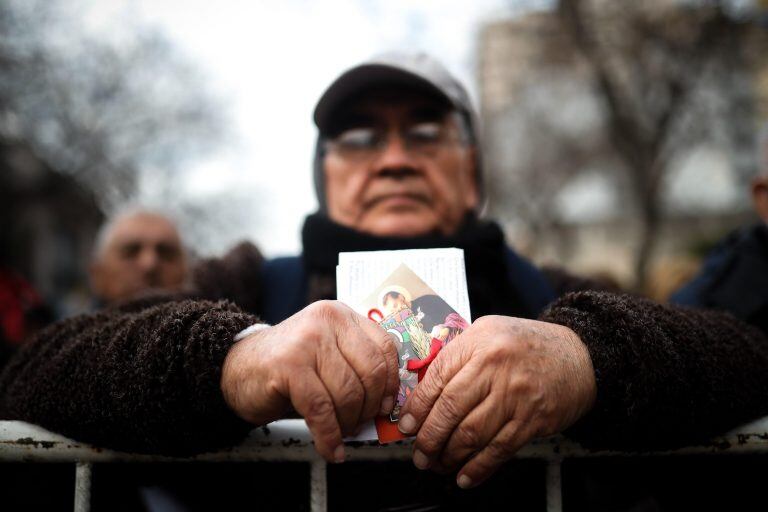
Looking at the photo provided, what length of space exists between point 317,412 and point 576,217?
85.8 ft

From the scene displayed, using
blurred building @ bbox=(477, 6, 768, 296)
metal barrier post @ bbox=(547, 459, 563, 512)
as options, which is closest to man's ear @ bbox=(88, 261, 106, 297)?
metal barrier post @ bbox=(547, 459, 563, 512)

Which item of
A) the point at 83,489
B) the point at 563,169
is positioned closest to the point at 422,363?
the point at 83,489

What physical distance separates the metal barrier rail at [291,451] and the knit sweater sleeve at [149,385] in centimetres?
4

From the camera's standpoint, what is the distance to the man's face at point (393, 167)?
200cm

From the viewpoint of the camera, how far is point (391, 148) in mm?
2037

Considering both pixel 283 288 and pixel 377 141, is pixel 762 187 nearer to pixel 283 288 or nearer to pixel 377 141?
pixel 377 141

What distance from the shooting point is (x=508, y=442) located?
3.38 feet

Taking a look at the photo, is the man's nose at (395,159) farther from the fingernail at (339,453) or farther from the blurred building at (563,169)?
the blurred building at (563,169)

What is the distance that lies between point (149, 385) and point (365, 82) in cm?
129

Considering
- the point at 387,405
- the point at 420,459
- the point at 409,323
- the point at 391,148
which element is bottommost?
the point at 420,459

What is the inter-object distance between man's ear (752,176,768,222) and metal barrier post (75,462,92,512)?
2476 millimetres

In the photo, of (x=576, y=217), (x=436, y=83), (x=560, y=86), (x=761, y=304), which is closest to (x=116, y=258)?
(x=436, y=83)

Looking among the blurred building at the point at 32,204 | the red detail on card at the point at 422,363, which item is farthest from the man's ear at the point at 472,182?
the blurred building at the point at 32,204

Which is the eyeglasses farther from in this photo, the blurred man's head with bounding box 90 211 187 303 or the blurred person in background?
the blurred man's head with bounding box 90 211 187 303
